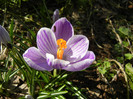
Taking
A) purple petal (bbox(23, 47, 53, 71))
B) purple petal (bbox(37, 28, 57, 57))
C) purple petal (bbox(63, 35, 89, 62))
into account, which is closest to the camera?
purple petal (bbox(23, 47, 53, 71))

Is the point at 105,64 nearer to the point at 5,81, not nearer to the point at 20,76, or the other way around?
the point at 20,76

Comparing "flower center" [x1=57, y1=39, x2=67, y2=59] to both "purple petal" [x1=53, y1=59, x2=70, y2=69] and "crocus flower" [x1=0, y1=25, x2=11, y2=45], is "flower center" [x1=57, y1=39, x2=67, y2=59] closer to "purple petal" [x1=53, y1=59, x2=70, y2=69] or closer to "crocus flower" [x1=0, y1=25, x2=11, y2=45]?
"purple petal" [x1=53, y1=59, x2=70, y2=69]

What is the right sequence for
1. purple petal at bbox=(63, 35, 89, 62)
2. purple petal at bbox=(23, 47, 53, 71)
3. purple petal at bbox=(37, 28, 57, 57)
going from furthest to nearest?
purple petal at bbox=(63, 35, 89, 62) < purple petal at bbox=(37, 28, 57, 57) < purple petal at bbox=(23, 47, 53, 71)


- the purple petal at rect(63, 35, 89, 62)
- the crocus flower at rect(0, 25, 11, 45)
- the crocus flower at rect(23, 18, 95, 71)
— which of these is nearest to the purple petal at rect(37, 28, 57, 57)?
the crocus flower at rect(23, 18, 95, 71)

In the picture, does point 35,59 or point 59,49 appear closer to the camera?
point 35,59

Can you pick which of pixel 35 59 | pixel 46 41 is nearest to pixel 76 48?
pixel 46 41

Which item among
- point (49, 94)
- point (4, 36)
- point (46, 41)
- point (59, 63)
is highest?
point (4, 36)

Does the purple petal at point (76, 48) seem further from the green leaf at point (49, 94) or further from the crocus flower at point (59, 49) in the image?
the green leaf at point (49, 94)

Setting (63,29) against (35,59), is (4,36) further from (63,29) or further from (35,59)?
(63,29)
